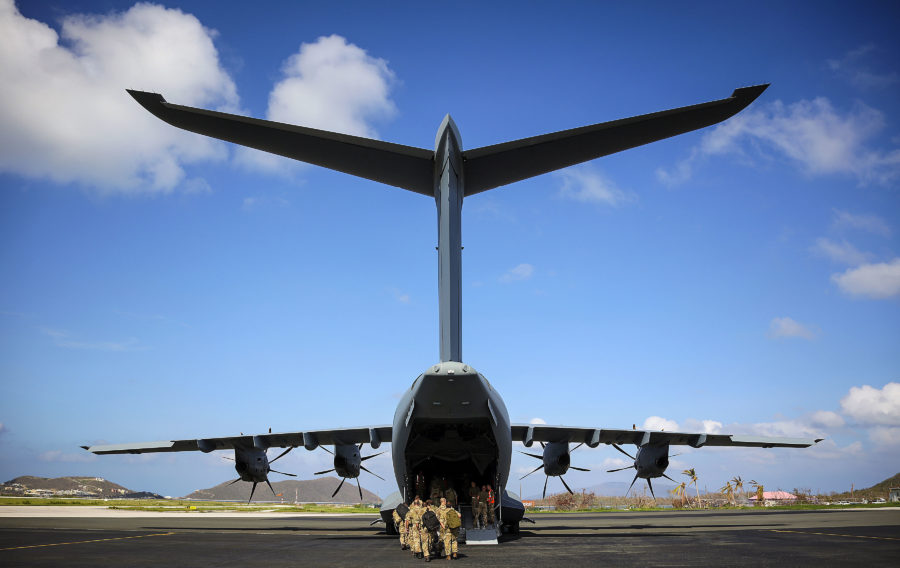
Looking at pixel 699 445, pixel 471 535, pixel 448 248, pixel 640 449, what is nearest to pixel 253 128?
pixel 448 248

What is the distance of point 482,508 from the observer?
1382 cm

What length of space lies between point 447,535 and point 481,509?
11.7ft

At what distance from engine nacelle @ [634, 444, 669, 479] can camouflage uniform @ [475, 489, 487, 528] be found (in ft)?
25.3

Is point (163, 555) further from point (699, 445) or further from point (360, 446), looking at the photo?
point (699, 445)

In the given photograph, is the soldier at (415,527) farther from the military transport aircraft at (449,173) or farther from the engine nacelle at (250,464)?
the engine nacelle at (250,464)

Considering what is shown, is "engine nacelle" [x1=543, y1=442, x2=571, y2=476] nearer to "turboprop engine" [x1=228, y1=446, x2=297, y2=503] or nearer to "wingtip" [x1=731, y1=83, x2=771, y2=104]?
"turboprop engine" [x1=228, y1=446, x2=297, y2=503]

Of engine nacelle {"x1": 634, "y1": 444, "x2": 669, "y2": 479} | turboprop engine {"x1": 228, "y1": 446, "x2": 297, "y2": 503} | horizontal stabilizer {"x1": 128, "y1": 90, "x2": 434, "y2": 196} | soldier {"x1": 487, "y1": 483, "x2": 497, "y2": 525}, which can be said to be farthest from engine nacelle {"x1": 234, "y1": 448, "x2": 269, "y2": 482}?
horizontal stabilizer {"x1": 128, "y1": 90, "x2": 434, "y2": 196}

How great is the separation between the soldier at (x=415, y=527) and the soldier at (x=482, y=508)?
2461 millimetres

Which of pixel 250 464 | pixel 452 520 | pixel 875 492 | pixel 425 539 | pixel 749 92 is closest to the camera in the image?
pixel 749 92

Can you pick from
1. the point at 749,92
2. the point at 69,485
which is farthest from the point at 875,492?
the point at 69,485

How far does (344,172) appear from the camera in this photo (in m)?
9.65

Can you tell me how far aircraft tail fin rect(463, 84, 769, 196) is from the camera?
8039 millimetres

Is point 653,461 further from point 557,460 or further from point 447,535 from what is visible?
point 447,535

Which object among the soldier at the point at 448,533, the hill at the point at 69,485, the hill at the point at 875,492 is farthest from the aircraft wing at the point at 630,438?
the hill at the point at 69,485
